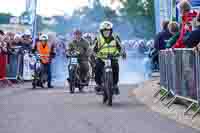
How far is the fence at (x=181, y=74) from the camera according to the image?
44.5 ft

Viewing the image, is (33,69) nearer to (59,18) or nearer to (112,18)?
(59,18)

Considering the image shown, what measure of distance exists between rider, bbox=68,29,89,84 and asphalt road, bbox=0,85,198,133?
Answer: 117 inches

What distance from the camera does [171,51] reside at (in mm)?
15891

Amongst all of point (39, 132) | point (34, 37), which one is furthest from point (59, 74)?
point (39, 132)

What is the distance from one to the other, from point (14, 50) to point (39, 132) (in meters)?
16.8

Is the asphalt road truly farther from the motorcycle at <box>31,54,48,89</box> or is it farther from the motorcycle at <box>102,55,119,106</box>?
the motorcycle at <box>31,54,48,89</box>

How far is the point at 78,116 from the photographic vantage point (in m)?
13.8

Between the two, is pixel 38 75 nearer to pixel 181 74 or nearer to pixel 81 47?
pixel 81 47

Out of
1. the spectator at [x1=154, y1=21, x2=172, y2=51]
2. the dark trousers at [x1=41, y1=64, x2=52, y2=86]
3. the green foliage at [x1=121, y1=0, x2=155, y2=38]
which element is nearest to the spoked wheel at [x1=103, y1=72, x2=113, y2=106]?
the spectator at [x1=154, y1=21, x2=172, y2=51]

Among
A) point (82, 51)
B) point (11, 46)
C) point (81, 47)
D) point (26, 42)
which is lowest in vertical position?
point (82, 51)

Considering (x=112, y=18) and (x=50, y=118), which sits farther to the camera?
(x=112, y=18)

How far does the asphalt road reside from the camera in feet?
38.6

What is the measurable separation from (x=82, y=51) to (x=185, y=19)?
21.2 feet

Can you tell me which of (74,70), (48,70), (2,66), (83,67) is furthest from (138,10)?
(74,70)
